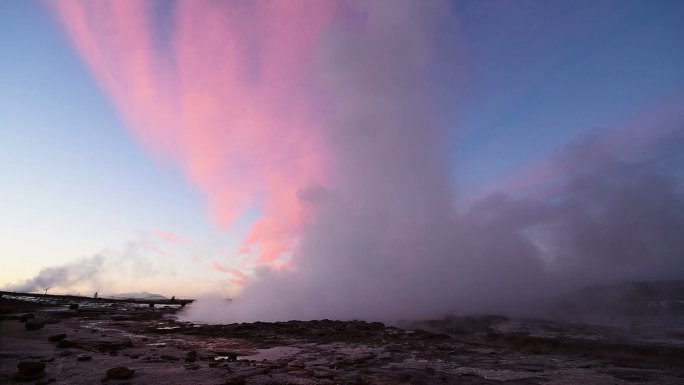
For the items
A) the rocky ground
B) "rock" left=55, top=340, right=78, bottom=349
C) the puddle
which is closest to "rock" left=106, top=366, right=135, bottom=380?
the rocky ground

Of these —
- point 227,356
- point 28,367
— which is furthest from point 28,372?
point 227,356

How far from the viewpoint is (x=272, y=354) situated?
20.3 metres

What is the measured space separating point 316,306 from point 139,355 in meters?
34.7

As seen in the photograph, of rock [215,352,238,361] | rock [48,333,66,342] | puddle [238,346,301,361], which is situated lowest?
puddle [238,346,301,361]

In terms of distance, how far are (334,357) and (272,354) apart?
12.8ft

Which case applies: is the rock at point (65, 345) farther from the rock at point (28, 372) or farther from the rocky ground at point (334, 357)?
the rock at point (28, 372)

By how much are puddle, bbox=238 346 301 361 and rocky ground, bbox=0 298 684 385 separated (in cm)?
6

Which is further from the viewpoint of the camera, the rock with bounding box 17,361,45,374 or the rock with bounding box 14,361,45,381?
the rock with bounding box 17,361,45,374

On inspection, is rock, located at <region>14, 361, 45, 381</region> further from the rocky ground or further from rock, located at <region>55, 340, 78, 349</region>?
rock, located at <region>55, 340, 78, 349</region>

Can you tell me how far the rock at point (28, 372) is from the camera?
1141 cm

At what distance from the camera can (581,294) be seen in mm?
97000

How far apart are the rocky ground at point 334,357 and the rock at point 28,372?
0.03 meters

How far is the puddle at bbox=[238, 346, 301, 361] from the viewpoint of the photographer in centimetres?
1895

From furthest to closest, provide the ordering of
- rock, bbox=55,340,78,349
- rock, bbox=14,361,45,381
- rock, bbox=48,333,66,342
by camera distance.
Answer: rock, bbox=48,333,66,342 < rock, bbox=55,340,78,349 < rock, bbox=14,361,45,381
